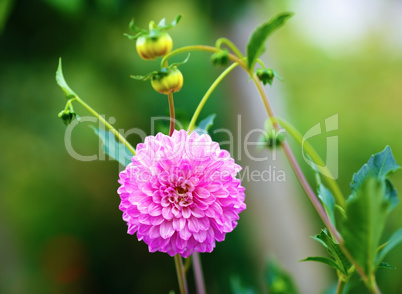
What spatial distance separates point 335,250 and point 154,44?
240 mm

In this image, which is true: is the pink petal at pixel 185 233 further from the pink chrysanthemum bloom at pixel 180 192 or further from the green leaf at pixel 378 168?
the green leaf at pixel 378 168

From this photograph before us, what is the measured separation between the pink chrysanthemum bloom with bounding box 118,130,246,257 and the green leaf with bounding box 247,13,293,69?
8cm

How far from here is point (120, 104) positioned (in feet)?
5.83

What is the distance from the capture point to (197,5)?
149cm

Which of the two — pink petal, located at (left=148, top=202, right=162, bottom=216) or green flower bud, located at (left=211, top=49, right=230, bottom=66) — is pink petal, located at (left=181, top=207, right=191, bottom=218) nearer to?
pink petal, located at (left=148, top=202, right=162, bottom=216)

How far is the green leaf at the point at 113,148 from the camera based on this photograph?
1.44 feet

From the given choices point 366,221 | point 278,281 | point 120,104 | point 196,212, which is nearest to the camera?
point 366,221

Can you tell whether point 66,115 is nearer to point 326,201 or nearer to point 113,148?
point 113,148

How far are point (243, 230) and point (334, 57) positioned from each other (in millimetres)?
1273

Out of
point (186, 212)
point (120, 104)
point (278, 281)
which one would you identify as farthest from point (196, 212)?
point (120, 104)

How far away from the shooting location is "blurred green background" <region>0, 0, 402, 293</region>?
4.61 feet

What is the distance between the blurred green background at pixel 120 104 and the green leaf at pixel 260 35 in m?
1.07

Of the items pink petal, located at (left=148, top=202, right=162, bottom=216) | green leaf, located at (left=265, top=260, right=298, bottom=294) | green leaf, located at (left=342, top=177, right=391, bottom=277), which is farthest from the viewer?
green leaf, located at (left=265, top=260, right=298, bottom=294)

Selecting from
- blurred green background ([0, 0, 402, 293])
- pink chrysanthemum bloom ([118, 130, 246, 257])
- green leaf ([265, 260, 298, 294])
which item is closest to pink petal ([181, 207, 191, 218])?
pink chrysanthemum bloom ([118, 130, 246, 257])
